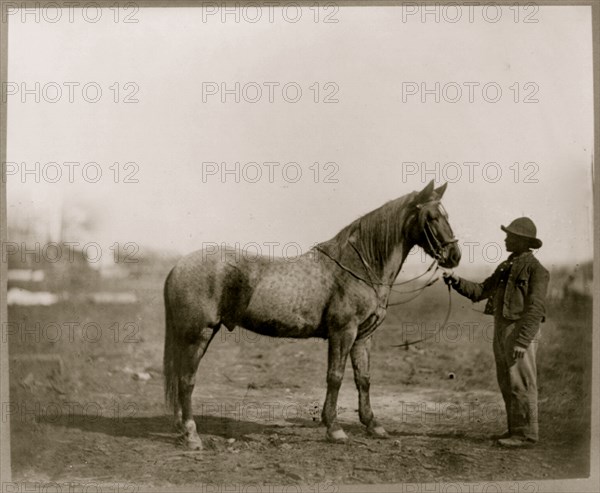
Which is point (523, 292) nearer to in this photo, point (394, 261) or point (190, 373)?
point (394, 261)

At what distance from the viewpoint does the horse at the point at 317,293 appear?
2.96 metres

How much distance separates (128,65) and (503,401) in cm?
261

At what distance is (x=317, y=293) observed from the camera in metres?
3.01

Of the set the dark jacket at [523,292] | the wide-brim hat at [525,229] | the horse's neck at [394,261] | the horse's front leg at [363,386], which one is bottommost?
the horse's front leg at [363,386]

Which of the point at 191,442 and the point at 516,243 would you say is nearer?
the point at 191,442

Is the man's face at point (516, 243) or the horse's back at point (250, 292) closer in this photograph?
the horse's back at point (250, 292)

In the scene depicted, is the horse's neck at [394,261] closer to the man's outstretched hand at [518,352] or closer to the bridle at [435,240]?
the bridle at [435,240]

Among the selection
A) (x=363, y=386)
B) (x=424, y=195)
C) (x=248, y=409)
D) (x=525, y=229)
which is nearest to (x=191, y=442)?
(x=248, y=409)

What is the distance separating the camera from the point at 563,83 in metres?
3.21

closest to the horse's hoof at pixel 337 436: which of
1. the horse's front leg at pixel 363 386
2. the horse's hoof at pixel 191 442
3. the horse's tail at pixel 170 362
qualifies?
the horse's front leg at pixel 363 386

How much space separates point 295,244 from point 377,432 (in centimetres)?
104

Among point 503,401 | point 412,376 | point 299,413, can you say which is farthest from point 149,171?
point 503,401

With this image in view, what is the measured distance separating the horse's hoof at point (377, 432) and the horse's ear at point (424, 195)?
1165mm

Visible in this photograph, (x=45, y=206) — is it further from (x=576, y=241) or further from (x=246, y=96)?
(x=576, y=241)
